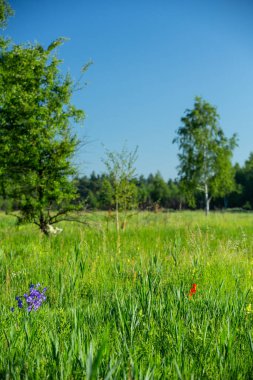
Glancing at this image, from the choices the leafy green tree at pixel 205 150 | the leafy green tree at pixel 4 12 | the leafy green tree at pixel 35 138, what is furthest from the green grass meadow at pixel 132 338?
the leafy green tree at pixel 205 150

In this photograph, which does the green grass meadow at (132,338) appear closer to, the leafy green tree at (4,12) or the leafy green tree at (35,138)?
the leafy green tree at (35,138)

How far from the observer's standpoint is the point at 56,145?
32.1 feet

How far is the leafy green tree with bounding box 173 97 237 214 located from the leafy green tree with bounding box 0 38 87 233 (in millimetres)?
33272

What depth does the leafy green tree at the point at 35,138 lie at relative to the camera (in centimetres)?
970

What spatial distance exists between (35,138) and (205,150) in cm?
3483

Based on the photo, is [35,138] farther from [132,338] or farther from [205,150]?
[205,150]

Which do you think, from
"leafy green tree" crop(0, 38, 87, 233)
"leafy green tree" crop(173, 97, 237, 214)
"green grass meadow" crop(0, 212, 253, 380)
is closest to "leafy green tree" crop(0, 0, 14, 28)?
"leafy green tree" crop(0, 38, 87, 233)

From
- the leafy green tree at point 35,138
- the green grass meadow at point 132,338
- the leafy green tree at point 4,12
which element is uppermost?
the leafy green tree at point 4,12

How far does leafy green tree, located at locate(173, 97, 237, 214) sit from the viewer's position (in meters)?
42.3

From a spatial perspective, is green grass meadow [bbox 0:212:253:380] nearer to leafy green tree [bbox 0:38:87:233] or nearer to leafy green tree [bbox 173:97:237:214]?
leafy green tree [bbox 0:38:87:233]

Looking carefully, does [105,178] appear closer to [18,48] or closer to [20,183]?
[20,183]

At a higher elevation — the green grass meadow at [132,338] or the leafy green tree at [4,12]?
the leafy green tree at [4,12]

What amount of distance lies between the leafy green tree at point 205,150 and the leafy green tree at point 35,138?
109 ft

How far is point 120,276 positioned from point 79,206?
6.18 m
